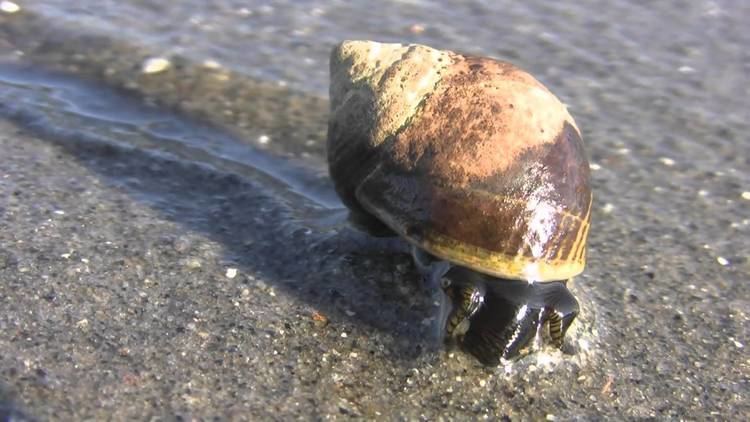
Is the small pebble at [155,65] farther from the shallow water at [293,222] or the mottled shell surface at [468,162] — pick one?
the mottled shell surface at [468,162]

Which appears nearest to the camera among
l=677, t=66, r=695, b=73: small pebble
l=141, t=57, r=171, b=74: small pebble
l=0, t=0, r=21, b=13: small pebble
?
l=141, t=57, r=171, b=74: small pebble

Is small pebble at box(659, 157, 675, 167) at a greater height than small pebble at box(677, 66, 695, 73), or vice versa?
small pebble at box(677, 66, 695, 73)

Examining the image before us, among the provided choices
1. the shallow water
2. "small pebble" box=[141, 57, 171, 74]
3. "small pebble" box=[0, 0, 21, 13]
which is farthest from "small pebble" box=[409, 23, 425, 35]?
"small pebble" box=[0, 0, 21, 13]

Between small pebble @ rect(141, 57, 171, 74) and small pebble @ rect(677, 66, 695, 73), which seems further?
small pebble @ rect(677, 66, 695, 73)

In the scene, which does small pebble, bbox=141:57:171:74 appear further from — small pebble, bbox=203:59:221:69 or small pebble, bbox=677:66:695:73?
small pebble, bbox=677:66:695:73

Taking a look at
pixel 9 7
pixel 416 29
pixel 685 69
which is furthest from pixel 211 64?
pixel 685 69

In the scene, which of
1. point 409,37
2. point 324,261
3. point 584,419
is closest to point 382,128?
point 324,261

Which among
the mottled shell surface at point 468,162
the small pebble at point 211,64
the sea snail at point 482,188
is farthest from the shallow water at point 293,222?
the mottled shell surface at point 468,162

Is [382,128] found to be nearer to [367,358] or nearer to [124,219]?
[367,358]
